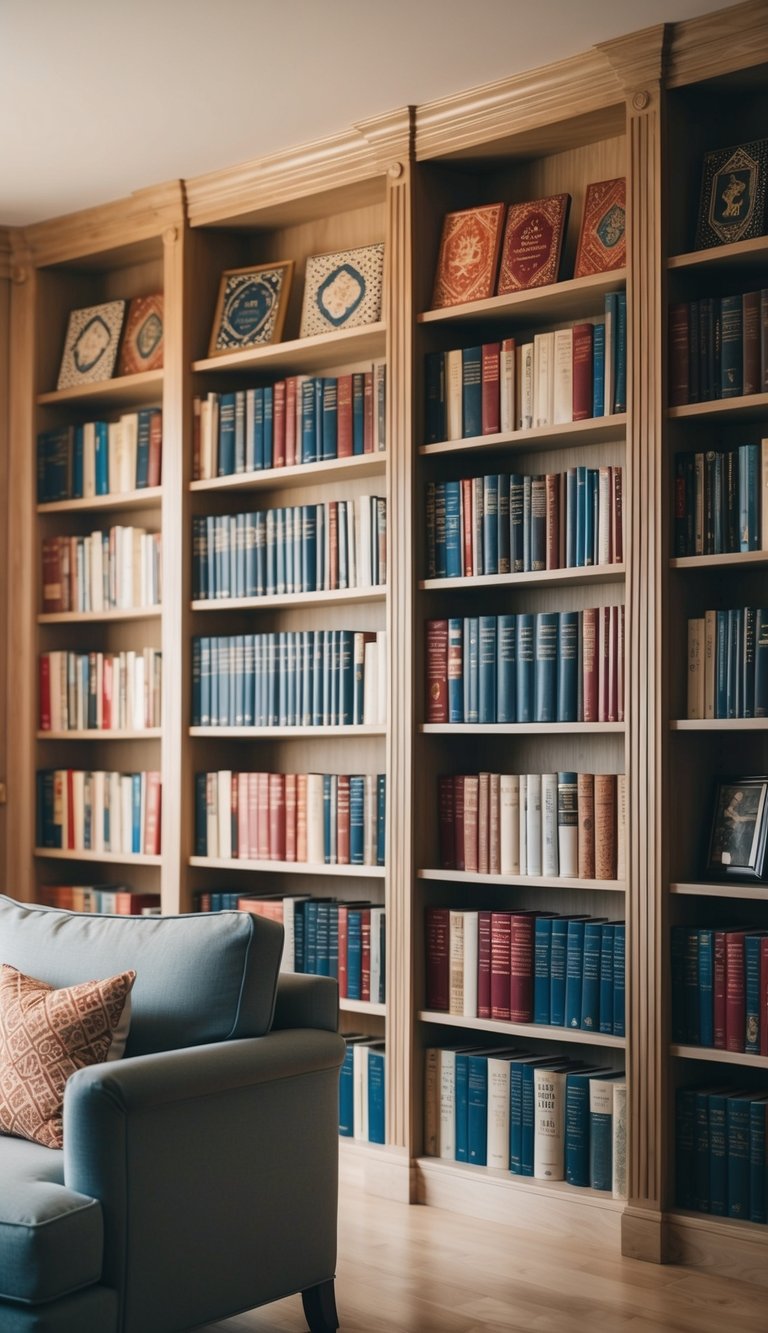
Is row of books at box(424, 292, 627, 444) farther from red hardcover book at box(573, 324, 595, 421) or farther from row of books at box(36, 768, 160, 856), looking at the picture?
row of books at box(36, 768, 160, 856)

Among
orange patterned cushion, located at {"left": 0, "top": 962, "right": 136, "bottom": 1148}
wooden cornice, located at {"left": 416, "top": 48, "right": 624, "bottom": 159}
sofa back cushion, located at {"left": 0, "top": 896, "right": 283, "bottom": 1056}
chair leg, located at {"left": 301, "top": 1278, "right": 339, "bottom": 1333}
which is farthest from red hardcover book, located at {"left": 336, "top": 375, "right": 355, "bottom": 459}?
chair leg, located at {"left": 301, "top": 1278, "right": 339, "bottom": 1333}

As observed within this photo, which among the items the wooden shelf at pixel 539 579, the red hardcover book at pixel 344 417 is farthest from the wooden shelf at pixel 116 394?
the wooden shelf at pixel 539 579

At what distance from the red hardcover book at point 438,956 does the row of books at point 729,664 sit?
0.93 m

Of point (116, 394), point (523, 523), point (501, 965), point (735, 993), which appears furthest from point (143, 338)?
point (735, 993)

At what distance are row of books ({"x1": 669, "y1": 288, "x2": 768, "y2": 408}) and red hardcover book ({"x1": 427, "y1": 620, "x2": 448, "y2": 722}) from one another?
894mm

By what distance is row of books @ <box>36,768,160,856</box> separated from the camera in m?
4.79

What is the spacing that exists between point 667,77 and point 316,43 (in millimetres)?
838

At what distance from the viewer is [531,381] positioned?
12.9ft

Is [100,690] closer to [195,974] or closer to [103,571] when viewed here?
[103,571]

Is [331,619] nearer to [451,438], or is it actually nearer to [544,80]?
[451,438]

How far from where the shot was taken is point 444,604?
13.8ft

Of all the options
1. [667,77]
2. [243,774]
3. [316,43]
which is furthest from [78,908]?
[667,77]

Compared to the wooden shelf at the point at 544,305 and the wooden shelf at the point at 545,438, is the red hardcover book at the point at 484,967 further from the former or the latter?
the wooden shelf at the point at 544,305

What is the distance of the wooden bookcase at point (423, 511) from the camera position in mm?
3582
